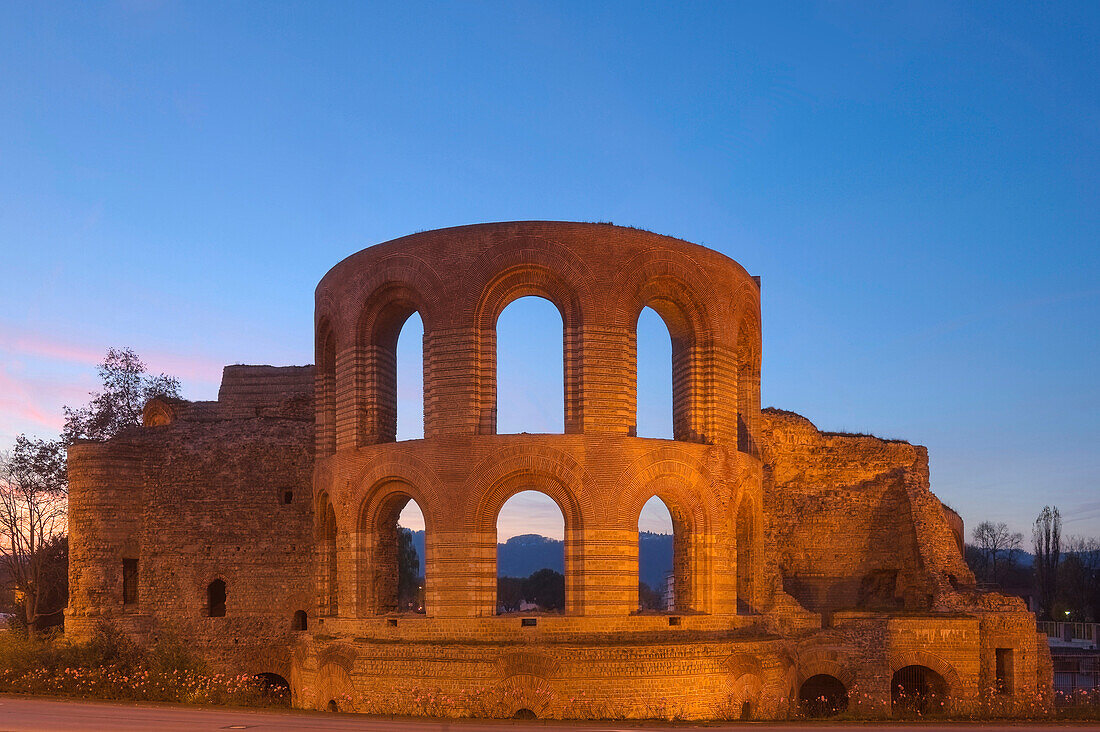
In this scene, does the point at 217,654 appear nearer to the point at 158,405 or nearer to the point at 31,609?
the point at 158,405

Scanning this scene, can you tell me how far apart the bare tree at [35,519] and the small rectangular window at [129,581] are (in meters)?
10.4

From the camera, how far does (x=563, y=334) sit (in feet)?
65.8

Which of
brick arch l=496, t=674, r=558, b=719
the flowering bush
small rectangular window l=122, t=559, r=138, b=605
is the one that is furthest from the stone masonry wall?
small rectangular window l=122, t=559, r=138, b=605

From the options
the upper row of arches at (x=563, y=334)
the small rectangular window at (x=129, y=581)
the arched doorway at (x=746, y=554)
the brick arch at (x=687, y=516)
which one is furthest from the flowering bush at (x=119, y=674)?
the arched doorway at (x=746, y=554)

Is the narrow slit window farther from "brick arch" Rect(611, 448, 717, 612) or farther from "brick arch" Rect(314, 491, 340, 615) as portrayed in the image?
"brick arch" Rect(611, 448, 717, 612)

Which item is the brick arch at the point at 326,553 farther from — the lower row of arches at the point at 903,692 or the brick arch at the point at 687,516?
the lower row of arches at the point at 903,692

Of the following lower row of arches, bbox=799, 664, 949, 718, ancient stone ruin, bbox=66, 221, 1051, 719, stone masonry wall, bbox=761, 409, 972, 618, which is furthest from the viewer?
stone masonry wall, bbox=761, 409, 972, 618

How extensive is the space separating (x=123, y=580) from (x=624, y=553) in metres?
11.7

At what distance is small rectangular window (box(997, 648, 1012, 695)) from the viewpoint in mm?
22047

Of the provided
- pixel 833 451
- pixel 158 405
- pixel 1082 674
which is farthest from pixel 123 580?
pixel 1082 674

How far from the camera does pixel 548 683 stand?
18047 millimetres

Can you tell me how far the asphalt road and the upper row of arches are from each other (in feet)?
21.2

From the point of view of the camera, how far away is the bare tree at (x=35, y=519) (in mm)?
33250

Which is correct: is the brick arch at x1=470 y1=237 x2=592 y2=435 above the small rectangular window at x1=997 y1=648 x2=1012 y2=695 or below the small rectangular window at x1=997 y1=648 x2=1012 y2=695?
above
